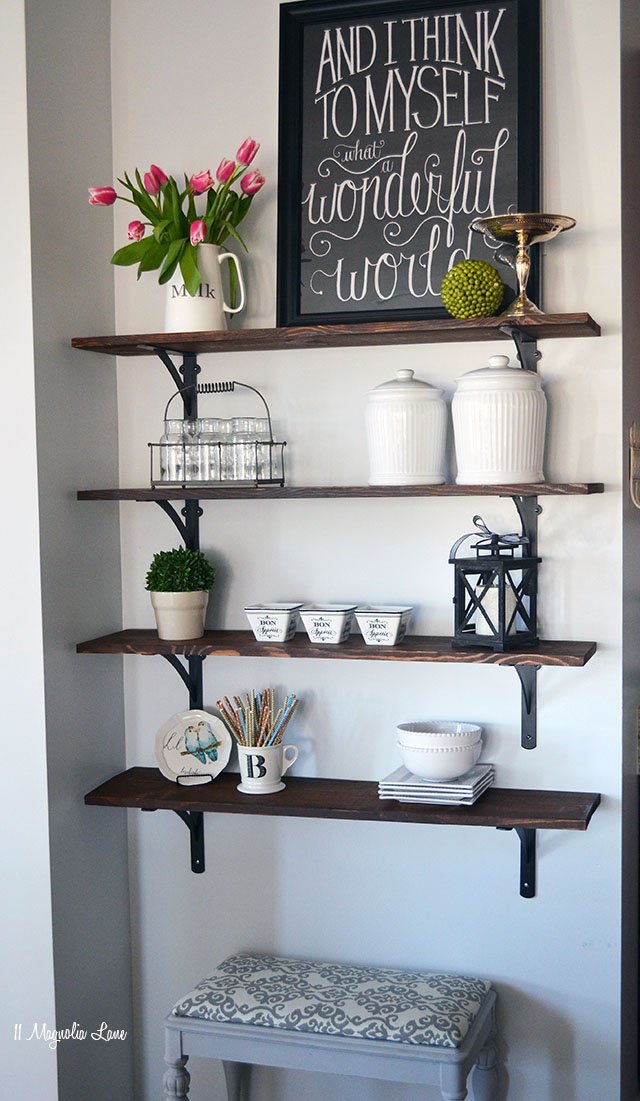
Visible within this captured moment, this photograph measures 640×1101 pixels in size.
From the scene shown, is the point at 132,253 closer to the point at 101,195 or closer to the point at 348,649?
the point at 101,195

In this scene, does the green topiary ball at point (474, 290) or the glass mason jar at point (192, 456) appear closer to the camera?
the green topiary ball at point (474, 290)

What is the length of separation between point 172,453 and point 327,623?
1.49ft

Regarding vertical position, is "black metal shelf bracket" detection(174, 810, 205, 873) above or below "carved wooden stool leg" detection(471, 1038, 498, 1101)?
above

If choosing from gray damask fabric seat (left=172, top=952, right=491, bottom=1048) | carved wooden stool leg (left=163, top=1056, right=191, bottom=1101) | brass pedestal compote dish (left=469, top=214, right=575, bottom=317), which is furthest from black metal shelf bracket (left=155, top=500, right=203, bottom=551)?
carved wooden stool leg (left=163, top=1056, right=191, bottom=1101)

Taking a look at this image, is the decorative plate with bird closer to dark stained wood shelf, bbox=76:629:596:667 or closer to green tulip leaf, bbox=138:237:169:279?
dark stained wood shelf, bbox=76:629:596:667

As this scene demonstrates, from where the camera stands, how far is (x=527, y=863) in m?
2.28

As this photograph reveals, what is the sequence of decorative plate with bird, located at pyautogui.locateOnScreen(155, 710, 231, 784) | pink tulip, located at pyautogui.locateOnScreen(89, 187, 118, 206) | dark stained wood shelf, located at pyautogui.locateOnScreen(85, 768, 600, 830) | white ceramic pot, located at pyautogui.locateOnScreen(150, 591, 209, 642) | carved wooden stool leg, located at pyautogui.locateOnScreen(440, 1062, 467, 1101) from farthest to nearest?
decorative plate with bird, located at pyautogui.locateOnScreen(155, 710, 231, 784) < white ceramic pot, located at pyautogui.locateOnScreen(150, 591, 209, 642) < pink tulip, located at pyautogui.locateOnScreen(89, 187, 118, 206) < dark stained wood shelf, located at pyautogui.locateOnScreen(85, 768, 600, 830) < carved wooden stool leg, located at pyautogui.locateOnScreen(440, 1062, 467, 1101)

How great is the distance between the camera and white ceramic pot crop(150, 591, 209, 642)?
7.67 ft

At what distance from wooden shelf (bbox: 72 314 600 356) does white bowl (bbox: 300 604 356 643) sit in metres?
0.51

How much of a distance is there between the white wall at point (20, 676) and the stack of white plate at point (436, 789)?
25.9 inches

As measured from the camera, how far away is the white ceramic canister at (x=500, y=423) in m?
2.10

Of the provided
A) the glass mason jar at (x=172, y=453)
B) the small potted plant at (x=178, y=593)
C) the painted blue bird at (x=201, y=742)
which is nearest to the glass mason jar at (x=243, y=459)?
the glass mason jar at (x=172, y=453)

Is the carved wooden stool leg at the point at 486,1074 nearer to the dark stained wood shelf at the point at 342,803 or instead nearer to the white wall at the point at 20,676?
the dark stained wood shelf at the point at 342,803

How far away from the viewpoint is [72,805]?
92.4 inches
